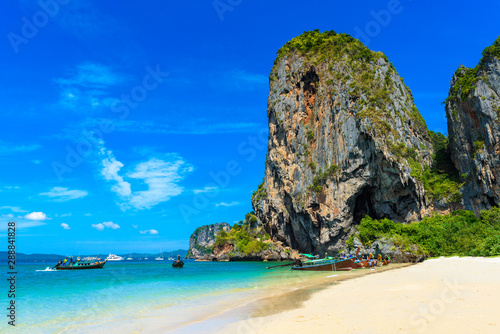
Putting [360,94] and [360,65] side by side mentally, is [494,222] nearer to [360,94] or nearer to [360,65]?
[360,94]

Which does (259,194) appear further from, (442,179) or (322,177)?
(442,179)

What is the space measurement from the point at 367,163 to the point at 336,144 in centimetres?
675

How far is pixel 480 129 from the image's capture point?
38.9 metres

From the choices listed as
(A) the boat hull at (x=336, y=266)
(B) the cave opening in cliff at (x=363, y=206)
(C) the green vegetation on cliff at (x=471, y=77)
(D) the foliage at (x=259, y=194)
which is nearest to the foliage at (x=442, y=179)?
(B) the cave opening in cliff at (x=363, y=206)

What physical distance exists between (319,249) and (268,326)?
51.1 m

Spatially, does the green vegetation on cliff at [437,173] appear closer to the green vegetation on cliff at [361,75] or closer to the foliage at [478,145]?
the green vegetation on cliff at [361,75]

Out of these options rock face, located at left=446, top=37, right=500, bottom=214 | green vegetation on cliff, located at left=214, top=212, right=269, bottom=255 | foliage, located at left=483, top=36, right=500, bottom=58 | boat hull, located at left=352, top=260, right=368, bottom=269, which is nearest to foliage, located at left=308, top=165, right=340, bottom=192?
rock face, located at left=446, top=37, right=500, bottom=214

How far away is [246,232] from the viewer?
82.9 meters

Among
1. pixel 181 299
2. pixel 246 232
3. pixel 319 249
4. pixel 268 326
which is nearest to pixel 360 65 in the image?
pixel 319 249

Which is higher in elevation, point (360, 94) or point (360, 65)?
point (360, 65)

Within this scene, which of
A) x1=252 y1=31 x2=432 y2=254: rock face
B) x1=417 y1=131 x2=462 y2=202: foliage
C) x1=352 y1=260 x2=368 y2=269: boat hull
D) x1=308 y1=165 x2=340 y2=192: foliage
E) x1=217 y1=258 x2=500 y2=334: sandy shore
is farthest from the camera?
x1=308 y1=165 x2=340 y2=192: foliage

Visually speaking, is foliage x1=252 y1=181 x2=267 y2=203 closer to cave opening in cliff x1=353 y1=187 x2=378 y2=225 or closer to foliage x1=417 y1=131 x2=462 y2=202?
cave opening in cliff x1=353 y1=187 x2=378 y2=225

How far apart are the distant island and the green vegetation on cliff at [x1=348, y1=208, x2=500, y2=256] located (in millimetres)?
131

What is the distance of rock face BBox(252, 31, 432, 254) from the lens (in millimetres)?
48344
